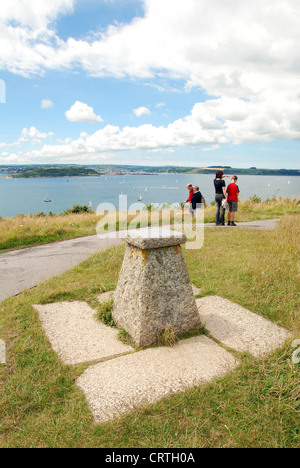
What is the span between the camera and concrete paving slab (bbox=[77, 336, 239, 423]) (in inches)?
96.8

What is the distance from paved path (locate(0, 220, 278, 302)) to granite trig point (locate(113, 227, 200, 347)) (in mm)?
2608


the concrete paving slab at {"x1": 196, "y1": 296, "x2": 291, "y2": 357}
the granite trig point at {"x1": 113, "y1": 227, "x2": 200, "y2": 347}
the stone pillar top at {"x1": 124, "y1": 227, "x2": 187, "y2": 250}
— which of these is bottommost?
the concrete paving slab at {"x1": 196, "y1": 296, "x2": 291, "y2": 357}

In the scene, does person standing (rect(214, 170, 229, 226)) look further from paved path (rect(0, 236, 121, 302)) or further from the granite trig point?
the granite trig point

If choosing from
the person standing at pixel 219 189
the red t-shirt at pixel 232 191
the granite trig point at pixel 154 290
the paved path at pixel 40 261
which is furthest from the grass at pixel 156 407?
the person standing at pixel 219 189

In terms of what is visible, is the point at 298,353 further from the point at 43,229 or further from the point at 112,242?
the point at 43,229

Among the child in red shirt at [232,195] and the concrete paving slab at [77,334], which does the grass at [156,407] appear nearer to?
the concrete paving slab at [77,334]

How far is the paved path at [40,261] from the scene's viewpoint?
5563 millimetres

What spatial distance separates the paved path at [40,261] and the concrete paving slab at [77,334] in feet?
4.37

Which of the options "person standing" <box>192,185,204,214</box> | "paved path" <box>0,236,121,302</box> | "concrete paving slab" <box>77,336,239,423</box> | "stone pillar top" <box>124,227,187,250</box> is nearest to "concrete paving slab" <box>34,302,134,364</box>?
"concrete paving slab" <box>77,336,239,423</box>

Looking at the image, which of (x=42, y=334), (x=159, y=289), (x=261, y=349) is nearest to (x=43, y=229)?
(x=42, y=334)

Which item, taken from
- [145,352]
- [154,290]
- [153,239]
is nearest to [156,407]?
[145,352]

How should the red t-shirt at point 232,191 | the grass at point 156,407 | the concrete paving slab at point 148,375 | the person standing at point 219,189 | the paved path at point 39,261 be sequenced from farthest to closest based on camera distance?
the person standing at point 219,189, the red t-shirt at point 232,191, the paved path at point 39,261, the concrete paving slab at point 148,375, the grass at point 156,407

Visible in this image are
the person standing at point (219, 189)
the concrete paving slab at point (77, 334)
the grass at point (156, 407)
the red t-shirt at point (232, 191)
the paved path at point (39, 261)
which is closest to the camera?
the grass at point (156, 407)

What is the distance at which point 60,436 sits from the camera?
2.17 metres
